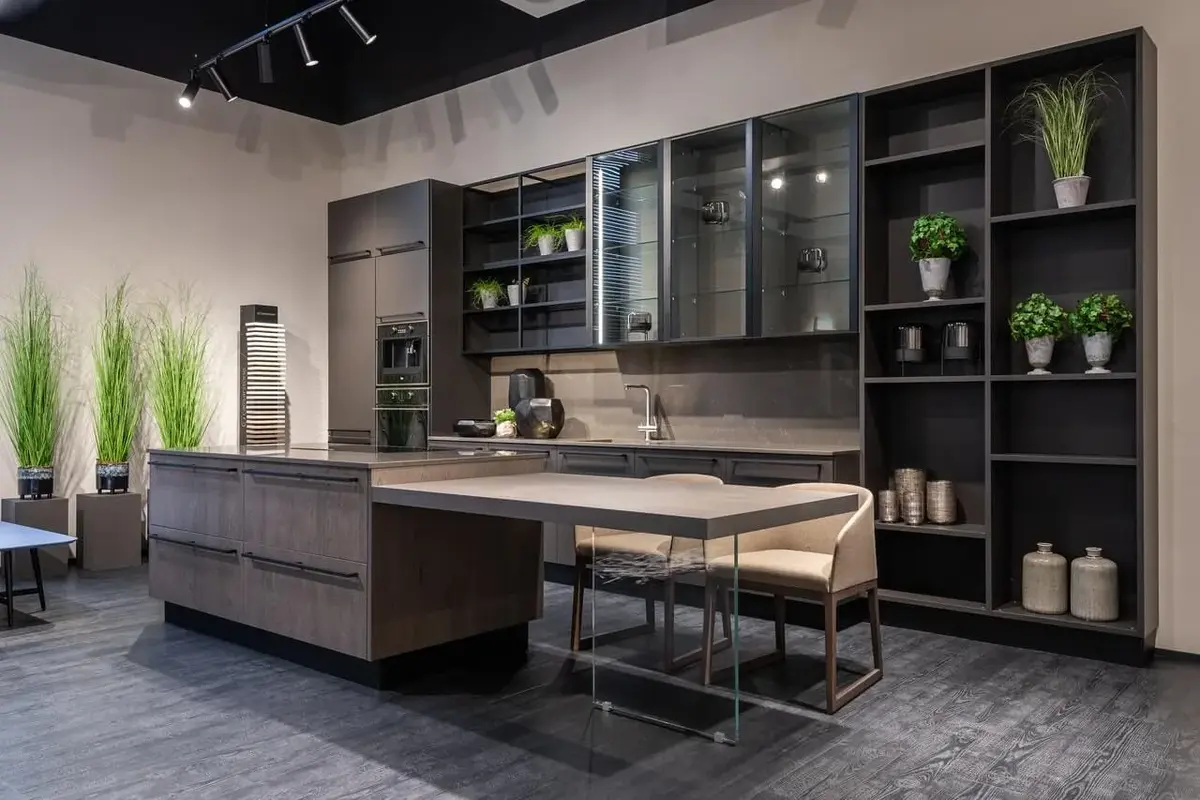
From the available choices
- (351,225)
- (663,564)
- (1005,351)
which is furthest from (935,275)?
(351,225)

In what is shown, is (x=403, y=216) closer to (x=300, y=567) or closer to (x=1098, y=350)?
(x=300, y=567)

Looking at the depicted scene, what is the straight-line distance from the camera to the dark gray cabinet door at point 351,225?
23.6ft

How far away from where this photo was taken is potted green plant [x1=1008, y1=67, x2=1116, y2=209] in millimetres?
3986

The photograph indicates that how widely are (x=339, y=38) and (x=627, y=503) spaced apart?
618 centimetres

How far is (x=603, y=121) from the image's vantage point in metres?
6.26

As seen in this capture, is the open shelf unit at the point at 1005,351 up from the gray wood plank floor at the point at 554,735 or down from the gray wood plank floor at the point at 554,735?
up

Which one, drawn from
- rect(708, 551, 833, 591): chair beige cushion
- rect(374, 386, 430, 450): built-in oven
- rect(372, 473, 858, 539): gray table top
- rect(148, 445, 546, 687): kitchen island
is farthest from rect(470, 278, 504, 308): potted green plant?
rect(708, 551, 833, 591): chair beige cushion

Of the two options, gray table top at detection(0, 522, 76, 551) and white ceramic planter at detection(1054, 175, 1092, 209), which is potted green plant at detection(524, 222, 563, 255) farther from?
gray table top at detection(0, 522, 76, 551)

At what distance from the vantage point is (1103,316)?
3.87 m

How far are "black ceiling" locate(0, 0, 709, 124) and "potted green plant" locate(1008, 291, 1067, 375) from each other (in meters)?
2.88

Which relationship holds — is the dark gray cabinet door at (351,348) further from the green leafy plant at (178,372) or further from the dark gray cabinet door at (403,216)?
the green leafy plant at (178,372)

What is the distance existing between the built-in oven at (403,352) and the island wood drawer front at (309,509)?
9.30ft

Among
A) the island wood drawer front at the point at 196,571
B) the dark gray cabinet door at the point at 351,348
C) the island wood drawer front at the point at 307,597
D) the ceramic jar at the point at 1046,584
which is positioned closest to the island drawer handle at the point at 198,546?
the island wood drawer front at the point at 196,571

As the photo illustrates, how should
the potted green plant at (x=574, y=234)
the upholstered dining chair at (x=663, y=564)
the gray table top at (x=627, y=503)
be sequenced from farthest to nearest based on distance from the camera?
the potted green plant at (x=574, y=234) < the upholstered dining chair at (x=663, y=564) < the gray table top at (x=627, y=503)
